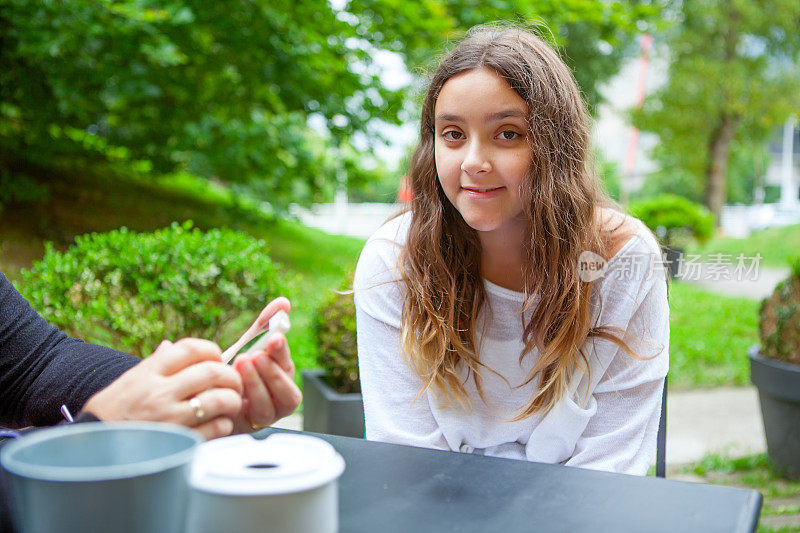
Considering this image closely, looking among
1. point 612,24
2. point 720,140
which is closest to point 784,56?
point 720,140

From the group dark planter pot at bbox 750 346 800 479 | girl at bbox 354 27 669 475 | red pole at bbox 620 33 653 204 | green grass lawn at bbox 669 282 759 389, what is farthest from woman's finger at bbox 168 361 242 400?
red pole at bbox 620 33 653 204

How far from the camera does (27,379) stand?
1.17m

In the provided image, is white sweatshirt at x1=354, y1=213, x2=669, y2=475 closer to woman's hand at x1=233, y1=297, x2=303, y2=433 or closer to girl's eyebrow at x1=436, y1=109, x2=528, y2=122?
girl's eyebrow at x1=436, y1=109, x2=528, y2=122

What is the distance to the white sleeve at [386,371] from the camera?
4.96 feet

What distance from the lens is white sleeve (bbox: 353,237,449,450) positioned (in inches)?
59.6

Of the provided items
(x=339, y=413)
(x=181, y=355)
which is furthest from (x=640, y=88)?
(x=181, y=355)

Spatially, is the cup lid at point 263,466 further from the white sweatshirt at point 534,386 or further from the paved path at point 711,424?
the paved path at point 711,424

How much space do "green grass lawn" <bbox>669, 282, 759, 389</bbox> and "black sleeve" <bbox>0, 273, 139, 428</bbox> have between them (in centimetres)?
322

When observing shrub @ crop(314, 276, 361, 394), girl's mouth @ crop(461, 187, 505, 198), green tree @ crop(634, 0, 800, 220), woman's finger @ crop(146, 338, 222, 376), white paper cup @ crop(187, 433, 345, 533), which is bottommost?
shrub @ crop(314, 276, 361, 394)

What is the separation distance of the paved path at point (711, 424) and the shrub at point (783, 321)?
703 millimetres

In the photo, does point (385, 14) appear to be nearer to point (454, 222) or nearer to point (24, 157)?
point (454, 222)

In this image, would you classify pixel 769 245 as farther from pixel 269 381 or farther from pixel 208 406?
pixel 208 406

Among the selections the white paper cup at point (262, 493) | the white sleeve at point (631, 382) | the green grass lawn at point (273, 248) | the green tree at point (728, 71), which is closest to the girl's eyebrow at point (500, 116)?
the white sleeve at point (631, 382)

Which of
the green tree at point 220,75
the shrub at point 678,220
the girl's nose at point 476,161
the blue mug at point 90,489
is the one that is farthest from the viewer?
the shrub at point 678,220
